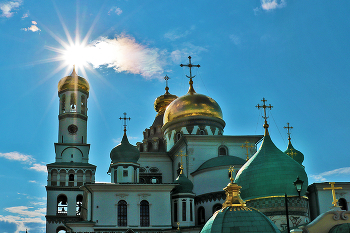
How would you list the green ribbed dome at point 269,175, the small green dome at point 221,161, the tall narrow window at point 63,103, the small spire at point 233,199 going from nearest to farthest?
1. the small spire at point 233,199
2. the green ribbed dome at point 269,175
3. the small green dome at point 221,161
4. the tall narrow window at point 63,103

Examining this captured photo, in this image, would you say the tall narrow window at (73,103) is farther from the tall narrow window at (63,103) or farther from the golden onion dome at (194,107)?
the golden onion dome at (194,107)

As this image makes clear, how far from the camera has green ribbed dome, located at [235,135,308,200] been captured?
2030 cm

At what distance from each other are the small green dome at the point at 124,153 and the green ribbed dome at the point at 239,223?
16.9 metres

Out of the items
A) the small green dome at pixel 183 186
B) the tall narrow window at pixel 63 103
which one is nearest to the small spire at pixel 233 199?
the small green dome at pixel 183 186

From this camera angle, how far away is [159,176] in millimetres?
34156

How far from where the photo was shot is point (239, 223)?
12.7 metres

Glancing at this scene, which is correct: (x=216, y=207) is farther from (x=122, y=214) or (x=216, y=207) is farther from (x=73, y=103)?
(x=73, y=103)

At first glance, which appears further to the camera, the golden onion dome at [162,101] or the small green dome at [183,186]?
the golden onion dome at [162,101]

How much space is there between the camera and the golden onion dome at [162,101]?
46219mm

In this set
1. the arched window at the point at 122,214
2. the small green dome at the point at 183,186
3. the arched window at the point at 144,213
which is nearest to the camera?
the arched window at the point at 122,214

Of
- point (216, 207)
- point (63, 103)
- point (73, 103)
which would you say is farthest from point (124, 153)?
point (63, 103)

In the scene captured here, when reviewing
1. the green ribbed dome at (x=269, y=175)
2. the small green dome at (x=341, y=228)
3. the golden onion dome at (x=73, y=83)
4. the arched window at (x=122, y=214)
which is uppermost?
the golden onion dome at (x=73, y=83)

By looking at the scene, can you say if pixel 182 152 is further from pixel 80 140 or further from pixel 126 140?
pixel 80 140

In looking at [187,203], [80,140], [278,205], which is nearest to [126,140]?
[187,203]
